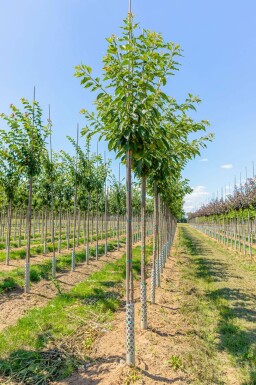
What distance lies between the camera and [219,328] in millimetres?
6324

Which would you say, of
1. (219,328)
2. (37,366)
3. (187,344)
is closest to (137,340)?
(187,344)

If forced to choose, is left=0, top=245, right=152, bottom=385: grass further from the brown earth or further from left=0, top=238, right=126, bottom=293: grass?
left=0, top=238, right=126, bottom=293: grass

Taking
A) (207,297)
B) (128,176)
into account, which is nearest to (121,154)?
(128,176)

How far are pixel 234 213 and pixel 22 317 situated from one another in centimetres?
2093

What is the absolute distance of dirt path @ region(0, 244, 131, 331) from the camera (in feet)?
23.2

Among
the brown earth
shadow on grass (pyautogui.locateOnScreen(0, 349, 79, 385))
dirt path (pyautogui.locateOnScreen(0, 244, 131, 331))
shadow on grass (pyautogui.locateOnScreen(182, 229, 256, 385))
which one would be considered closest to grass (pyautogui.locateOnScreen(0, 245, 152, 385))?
shadow on grass (pyautogui.locateOnScreen(0, 349, 79, 385))

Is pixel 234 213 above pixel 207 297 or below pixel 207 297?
above

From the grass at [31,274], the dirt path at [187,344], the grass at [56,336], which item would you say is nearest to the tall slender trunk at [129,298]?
the dirt path at [187,344]

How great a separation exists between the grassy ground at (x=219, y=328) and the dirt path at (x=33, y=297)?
3.92 m

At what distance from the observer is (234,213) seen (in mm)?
24234

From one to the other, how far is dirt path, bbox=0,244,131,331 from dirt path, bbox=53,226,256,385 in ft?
8.08

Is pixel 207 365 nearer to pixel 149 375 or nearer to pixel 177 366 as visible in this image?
pixel 177 366

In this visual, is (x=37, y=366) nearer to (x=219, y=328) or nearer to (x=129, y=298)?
(x=129, y=298)

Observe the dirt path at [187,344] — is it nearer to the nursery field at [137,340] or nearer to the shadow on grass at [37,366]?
the nursery field at [137,340]
